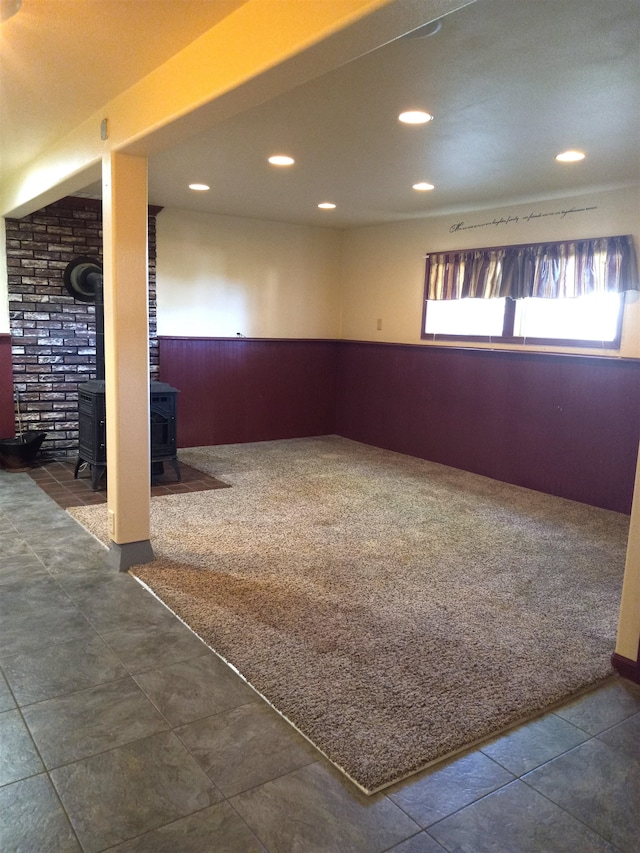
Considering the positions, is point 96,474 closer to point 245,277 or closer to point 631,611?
point 245,277

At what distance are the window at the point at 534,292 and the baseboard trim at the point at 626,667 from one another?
107 inches

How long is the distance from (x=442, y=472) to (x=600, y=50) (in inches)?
146

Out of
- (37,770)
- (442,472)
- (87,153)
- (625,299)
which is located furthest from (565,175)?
(37,770)

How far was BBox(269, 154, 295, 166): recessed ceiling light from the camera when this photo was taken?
152 inches

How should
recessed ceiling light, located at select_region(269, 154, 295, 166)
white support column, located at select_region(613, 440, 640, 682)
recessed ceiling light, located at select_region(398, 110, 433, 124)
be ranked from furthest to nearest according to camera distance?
1. recessed ceiling light, located at select_region(269, 154, 295, 166)
2. recessed ceiling light, located at select_region(398, 110, 433, 124)
3. white support column, located at select_region(613, 440, 640, 682)

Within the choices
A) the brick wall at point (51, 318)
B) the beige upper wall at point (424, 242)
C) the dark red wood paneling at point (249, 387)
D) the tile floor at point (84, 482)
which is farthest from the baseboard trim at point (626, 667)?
the brick wall at point (51, 318)

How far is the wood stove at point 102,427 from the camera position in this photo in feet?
14.9

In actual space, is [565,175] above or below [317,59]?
above

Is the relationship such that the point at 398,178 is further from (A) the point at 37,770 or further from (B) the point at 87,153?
(A) the point at 37,770

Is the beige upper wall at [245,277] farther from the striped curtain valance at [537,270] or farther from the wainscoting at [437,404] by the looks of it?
the striped curtain valance at [537,270]

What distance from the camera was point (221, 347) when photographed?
627 centimetres

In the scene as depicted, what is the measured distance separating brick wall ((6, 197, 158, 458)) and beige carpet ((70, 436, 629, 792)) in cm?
164

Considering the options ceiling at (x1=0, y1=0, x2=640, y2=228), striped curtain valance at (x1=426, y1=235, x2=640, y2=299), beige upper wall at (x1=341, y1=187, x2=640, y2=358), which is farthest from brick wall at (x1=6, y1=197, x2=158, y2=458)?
striped curtain valance at (x1=426, y1=235, x2=640, y2=299)

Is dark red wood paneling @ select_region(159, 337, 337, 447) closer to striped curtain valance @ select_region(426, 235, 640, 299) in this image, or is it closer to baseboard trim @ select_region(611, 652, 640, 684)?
striped curtain valance @ select_region(426, 235, 640, 299)
